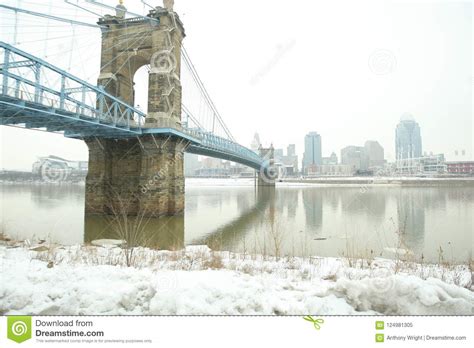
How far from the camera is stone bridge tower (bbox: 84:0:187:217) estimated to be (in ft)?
48.9

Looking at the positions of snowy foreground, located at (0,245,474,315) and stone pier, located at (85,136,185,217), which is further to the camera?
stone pier, located at (85,136,185,217)

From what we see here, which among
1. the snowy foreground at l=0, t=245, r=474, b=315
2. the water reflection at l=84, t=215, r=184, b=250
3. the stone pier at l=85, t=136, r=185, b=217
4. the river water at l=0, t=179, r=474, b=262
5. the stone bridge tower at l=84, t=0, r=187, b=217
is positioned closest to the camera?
the snowy foreground at l=0, t=245, r=474, b=315

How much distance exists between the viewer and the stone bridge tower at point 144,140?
48.9ft

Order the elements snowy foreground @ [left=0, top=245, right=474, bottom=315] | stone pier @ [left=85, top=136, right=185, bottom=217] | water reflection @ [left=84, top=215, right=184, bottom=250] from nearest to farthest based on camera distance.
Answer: snowy foreground @ [left=0, top=245, right=474, bottom=315] → water reflection @ [left=84, top=215, right=184, bottom=250] → stone pier @ [left=85, top=136, right=185, bottom=217]

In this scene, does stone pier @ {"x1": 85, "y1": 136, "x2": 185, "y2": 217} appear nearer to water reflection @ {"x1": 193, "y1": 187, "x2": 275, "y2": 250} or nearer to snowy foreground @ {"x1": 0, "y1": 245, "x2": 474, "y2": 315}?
water reflection @ {"x1": 193, "y1": 187, "x2": 275, "y2": 250}

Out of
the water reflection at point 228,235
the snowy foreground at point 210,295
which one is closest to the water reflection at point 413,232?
the snowy foreground at point 210,295

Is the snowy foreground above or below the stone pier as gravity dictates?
below

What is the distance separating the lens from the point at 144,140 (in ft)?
49.5

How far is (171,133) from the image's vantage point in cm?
1484

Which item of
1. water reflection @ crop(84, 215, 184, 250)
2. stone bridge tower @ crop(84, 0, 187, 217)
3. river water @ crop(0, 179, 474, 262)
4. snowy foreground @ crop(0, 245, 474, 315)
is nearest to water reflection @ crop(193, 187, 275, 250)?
river water @ crop(0, 179, 474, 262)

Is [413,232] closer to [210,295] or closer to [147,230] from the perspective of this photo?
[210,295]

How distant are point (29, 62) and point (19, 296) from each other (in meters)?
10.1

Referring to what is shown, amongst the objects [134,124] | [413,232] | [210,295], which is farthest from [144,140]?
[413,232]

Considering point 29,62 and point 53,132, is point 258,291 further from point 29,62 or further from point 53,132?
point 53,132
